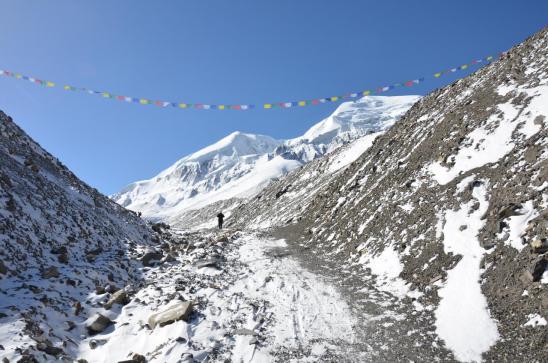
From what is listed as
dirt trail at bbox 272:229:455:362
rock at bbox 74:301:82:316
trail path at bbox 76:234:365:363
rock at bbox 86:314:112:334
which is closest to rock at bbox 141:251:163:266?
trail path at bbox 76:234:365:363

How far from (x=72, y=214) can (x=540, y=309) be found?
20.6m

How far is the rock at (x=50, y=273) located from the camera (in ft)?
44.6

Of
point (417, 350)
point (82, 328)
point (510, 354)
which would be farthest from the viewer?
point (82, 328)

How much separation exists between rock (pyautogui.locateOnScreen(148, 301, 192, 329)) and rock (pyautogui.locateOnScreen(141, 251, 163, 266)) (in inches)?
289

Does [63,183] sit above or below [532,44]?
below

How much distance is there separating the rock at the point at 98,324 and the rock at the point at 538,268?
1218 cm

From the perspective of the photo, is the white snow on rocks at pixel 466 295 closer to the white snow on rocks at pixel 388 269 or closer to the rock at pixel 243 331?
the white snow on rocks at pixel 388 269

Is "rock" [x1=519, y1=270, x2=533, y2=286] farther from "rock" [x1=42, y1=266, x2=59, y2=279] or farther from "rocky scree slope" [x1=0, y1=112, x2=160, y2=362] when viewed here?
"rock" [x1=42, y1=266, x2=59, y2=279]

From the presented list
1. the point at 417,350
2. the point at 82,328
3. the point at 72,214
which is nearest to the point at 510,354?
the point at 417,350

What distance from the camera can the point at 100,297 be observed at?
1368 centimetres

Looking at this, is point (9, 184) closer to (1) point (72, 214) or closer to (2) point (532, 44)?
(1) point (72, 214)

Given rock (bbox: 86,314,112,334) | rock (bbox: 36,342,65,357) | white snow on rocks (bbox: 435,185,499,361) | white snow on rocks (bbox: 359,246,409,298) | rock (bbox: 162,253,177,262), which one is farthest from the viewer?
rock (bbox: 162,253,177,262)

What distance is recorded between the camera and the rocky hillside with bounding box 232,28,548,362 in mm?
10539

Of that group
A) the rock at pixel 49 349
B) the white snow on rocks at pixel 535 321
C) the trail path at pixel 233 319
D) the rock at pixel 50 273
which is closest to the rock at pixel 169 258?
the trail path at pixel 233 319
